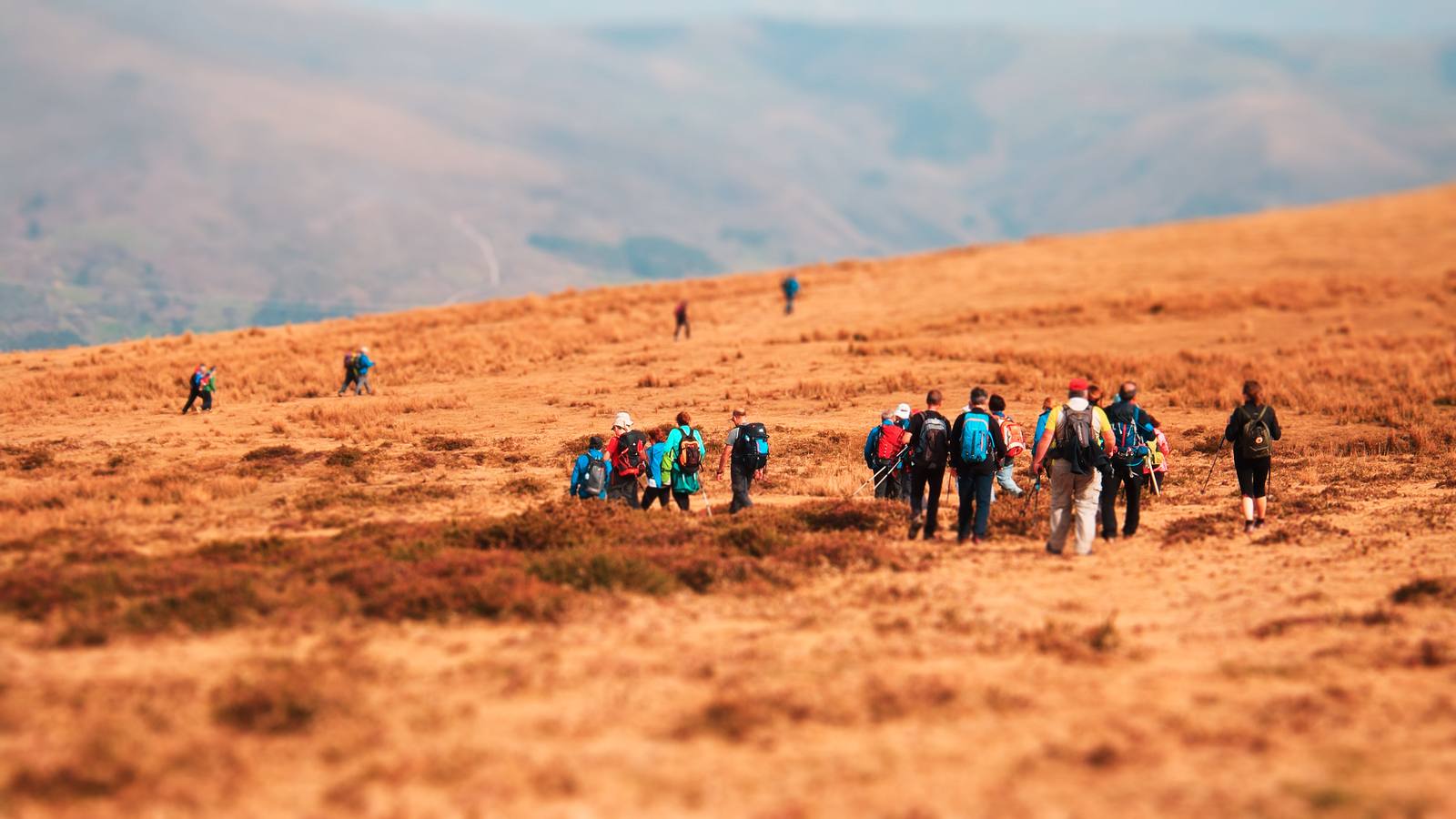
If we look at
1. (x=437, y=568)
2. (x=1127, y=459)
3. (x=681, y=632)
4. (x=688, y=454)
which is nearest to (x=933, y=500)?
(x=1127, y=459)

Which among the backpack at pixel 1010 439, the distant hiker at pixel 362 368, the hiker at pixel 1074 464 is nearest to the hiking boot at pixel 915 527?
the hiker at pixel 1074 464

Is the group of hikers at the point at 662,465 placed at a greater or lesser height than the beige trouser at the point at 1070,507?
greater

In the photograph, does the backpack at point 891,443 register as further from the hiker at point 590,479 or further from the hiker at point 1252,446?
the hiker at point 1252,446

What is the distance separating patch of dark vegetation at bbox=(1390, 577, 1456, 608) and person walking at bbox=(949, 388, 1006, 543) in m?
4.72

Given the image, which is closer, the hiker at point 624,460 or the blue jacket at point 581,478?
the blue jacket at point 581,478

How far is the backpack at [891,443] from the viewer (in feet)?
60.2

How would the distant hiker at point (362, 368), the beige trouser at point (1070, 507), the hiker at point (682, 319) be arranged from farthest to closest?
the hiker at point (682, 319) < the distant hiker at point (362, 368) < the beige trouser at point (1070, 507)

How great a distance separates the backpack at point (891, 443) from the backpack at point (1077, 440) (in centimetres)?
362

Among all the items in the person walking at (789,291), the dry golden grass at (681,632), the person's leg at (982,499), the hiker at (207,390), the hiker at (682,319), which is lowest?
the dry golden grass at (681,632)

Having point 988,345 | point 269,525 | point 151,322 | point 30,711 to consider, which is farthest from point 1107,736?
point 151,322

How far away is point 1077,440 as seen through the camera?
14.9 metres

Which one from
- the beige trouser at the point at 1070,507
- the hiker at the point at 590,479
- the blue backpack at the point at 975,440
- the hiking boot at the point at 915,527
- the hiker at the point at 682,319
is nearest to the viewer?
the beige trouser at the point at 1070,507

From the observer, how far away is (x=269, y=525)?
16.5 metres

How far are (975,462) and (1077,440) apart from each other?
1332mm
